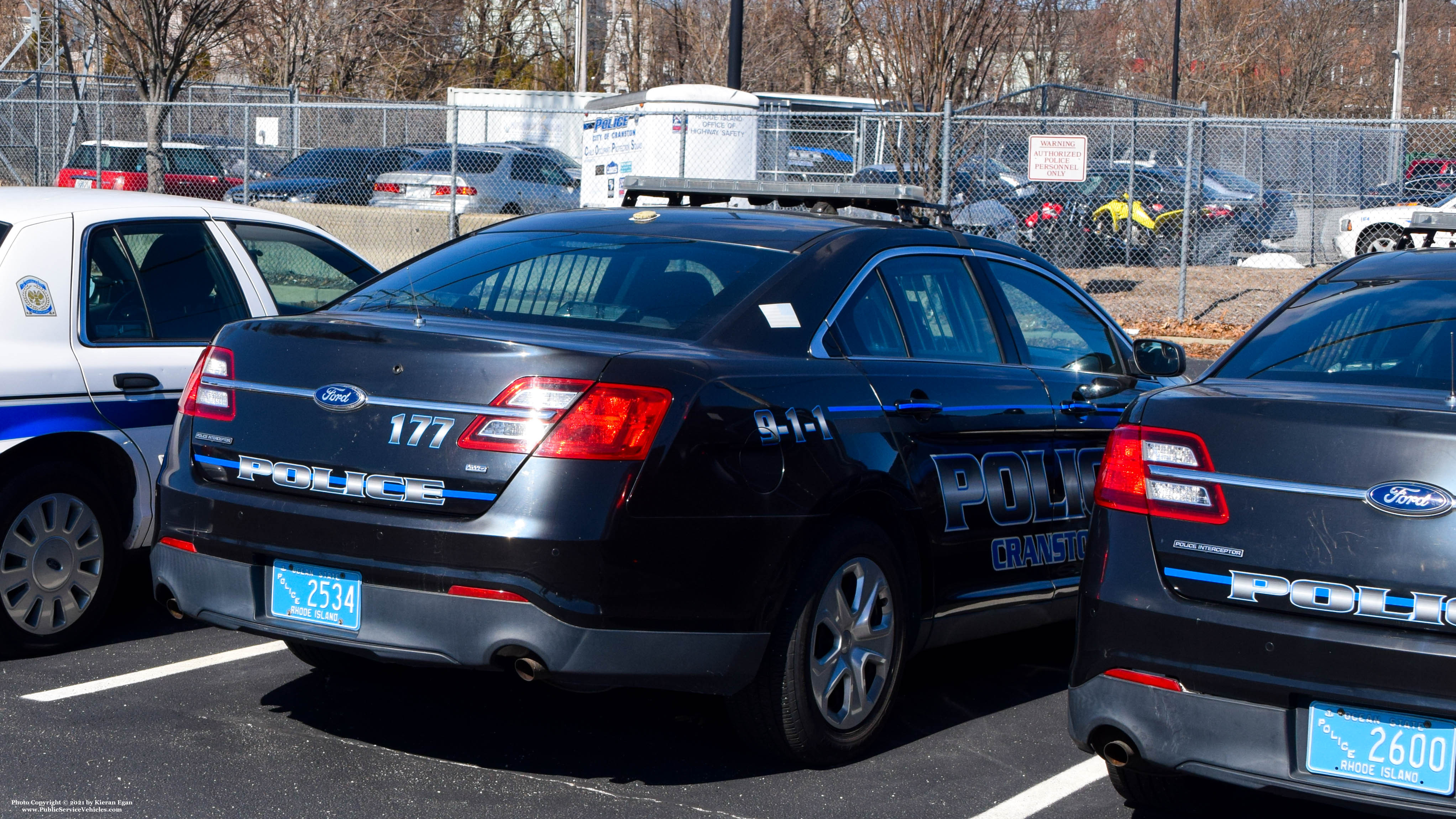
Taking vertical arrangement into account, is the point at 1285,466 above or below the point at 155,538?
above

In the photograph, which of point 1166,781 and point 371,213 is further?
point 371,213

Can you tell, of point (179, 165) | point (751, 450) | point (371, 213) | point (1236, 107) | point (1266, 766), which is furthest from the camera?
point (1236, 107)

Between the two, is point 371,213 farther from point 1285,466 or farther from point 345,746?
point 1285,466

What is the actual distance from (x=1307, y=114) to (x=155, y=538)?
1774 inches

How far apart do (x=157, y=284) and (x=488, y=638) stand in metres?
2.70

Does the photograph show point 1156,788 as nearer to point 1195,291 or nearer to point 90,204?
point 90,204

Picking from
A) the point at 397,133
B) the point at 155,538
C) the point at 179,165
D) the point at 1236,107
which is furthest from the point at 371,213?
the point at 1236,107

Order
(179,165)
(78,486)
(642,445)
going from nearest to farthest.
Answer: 1. (642,445)
2. (78,486)
3. (179,165)

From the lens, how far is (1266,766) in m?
3.27

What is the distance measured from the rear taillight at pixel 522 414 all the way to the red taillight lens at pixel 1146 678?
4.75 ft

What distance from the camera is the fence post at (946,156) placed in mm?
13828

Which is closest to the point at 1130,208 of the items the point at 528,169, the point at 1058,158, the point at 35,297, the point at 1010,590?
the point at 1058,158

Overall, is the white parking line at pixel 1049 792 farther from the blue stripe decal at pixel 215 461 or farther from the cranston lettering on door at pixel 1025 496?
the blue stripe decal at pixel 215 461

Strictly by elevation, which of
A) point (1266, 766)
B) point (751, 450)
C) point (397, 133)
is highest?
point (397, 133)
